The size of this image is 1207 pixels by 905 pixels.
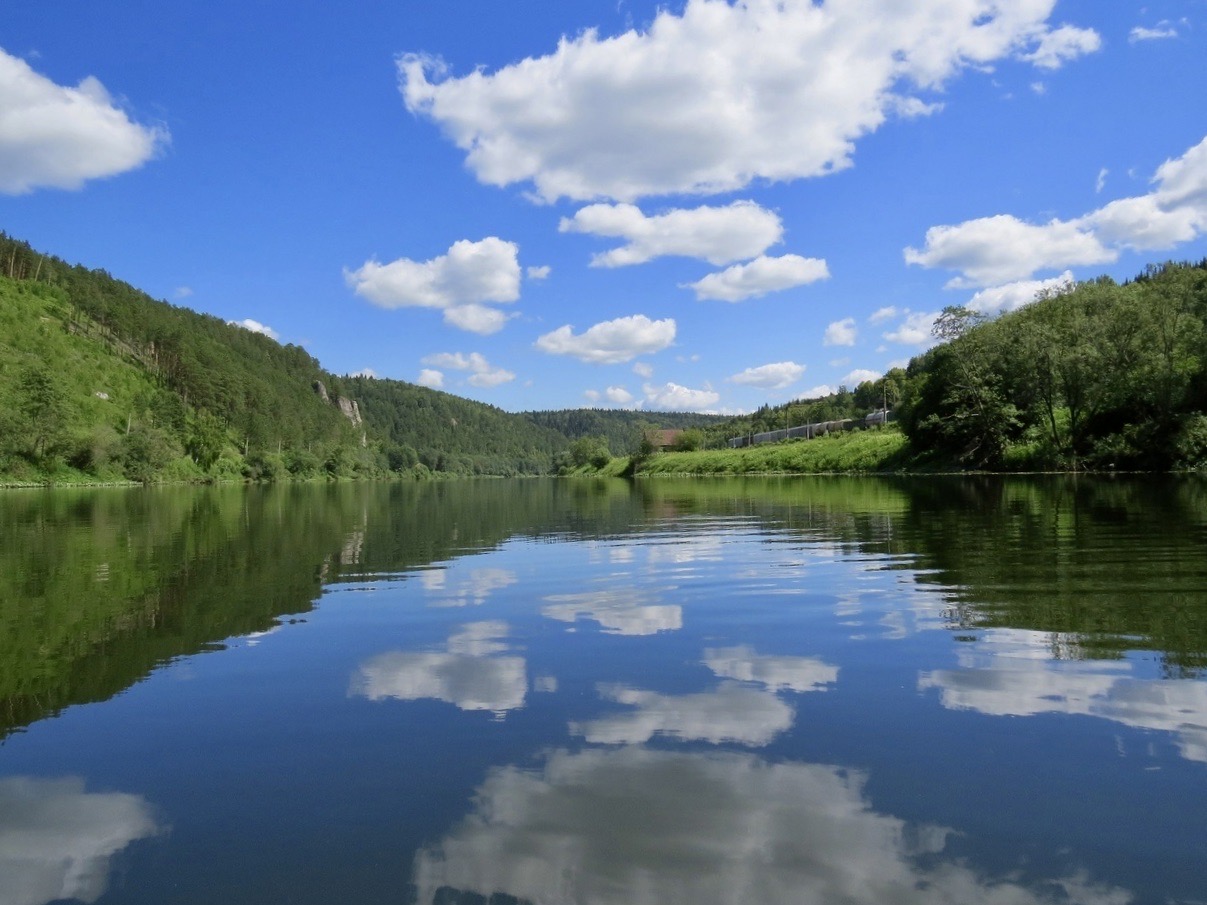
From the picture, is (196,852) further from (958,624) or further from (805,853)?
(958,624)

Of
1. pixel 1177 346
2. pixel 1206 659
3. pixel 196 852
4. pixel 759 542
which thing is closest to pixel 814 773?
pixel 196 852

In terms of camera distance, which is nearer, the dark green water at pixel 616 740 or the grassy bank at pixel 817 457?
the dark green water at pixel 616 740

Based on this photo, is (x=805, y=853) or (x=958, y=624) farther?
(x=958, y=624)

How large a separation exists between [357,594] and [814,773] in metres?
12.1

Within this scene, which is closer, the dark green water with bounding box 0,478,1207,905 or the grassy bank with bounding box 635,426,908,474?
the dark green water with bounding box 0,478,1207,905

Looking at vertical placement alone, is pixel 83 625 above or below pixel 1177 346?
below

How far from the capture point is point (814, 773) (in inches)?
261

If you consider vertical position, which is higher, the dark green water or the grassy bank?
the grassy bank

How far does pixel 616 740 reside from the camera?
754 centimetres

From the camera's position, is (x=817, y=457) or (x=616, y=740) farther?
(x=817, y=457)

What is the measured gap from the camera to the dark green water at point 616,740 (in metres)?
5.23

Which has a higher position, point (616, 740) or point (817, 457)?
point (817, 457)

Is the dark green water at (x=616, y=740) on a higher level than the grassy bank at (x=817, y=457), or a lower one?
lower

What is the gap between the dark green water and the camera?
5.23m
